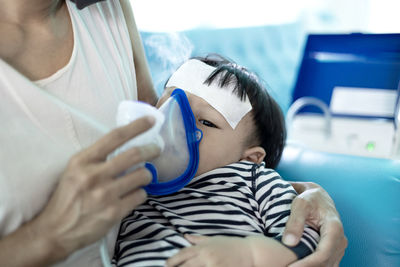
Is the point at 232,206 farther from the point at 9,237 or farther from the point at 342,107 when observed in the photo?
the point at 342,107

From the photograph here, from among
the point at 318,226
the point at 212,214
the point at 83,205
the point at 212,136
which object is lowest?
the point at 318,226

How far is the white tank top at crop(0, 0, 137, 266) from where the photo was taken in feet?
2.53

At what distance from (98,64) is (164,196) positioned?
1.37 ft

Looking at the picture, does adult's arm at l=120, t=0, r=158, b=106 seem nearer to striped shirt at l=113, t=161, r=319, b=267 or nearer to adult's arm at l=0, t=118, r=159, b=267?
striped shirt at l=113, t=161, r=319, b=267

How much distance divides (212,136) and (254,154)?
203 millimetres

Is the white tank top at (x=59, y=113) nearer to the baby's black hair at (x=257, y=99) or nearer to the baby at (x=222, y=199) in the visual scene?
the baby at (x=222, y=199)

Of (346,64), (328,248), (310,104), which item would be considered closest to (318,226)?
(328,248)

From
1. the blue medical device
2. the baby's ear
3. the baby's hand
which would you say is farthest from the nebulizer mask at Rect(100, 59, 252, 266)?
the blue medical device

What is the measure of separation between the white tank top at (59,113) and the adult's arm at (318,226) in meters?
0.48

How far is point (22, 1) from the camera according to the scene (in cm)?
96

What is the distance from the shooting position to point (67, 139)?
0.88m

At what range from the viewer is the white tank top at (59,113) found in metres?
0.77

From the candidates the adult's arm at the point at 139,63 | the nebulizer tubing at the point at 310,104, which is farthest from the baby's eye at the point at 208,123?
the nebulizer tubing at the point at 310,104

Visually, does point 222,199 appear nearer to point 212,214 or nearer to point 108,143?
point 212,214
